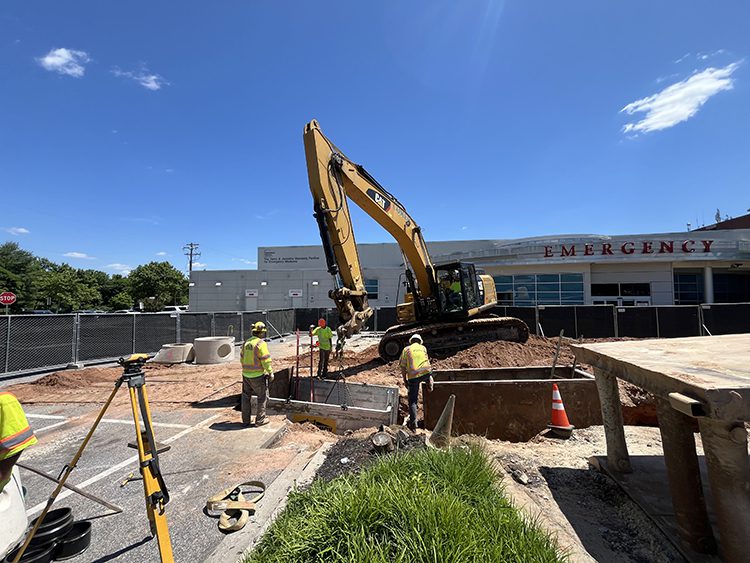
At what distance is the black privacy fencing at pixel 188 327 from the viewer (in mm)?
10836

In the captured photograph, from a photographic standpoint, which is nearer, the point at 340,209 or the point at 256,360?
the point at 256,360

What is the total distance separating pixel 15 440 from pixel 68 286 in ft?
191

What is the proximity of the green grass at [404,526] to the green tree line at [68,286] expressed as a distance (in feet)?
188

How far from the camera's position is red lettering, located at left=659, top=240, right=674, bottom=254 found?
26.8 meters

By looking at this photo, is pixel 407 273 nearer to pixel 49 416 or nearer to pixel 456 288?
pixel 456 288

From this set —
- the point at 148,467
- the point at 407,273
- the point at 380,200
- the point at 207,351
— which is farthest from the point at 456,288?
the point at 148,467

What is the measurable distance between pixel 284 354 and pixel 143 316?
545 cm

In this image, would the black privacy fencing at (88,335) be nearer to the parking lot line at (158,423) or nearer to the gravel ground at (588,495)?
the parking lot line at (158,423)

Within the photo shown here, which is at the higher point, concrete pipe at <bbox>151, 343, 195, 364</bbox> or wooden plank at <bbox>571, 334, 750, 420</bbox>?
wooden plank at <bbox>571, 334, 750, 420</bbox>

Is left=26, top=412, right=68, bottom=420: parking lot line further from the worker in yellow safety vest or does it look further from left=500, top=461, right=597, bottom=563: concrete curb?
left=500, top=461, right=597, bottom=563: concrete curb

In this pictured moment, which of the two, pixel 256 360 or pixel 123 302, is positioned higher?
pixel 123 302

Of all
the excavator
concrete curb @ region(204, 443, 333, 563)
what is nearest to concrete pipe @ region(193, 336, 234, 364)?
the excavator

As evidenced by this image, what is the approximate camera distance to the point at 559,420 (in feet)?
18.4

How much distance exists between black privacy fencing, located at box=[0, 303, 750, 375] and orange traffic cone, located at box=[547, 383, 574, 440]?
510 inches
